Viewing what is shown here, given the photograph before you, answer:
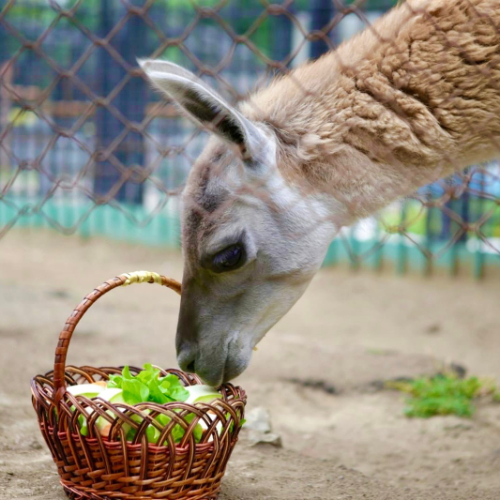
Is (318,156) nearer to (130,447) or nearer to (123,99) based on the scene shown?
(130,447)

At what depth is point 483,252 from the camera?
675cm

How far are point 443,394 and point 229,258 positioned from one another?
75.5 inches

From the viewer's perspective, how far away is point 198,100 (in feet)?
7.18

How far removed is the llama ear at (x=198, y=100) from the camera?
7.02ft

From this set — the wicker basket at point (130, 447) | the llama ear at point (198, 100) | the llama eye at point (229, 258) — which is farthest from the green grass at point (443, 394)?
the llama ear at point (198, 100)

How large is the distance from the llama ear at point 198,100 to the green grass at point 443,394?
2.04m

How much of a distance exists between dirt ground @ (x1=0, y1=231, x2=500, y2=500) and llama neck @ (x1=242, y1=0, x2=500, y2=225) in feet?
3.69

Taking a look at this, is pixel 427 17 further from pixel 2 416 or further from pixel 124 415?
pixel 2 416

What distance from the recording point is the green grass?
12.0 feet

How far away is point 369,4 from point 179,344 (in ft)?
19.7

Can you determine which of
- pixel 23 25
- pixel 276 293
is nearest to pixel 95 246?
pixel 23 25

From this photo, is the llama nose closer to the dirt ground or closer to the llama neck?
the dirt ground

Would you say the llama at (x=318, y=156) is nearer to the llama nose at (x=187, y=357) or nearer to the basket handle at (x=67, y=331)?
the llama nose at (x=187, y=357)

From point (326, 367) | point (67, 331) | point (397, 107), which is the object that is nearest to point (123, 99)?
point (326, 367)
